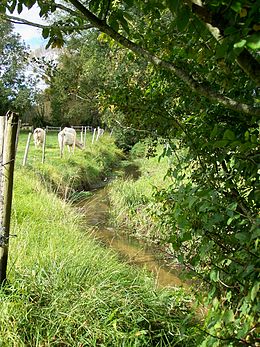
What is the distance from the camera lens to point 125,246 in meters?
7.01

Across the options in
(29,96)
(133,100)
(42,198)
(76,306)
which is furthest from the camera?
(29,96)

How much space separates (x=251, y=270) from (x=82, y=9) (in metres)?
0.98

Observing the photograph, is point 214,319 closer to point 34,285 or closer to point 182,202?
point 182,202

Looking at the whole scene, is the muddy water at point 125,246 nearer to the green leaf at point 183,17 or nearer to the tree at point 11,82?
the green leaf at point 183,17

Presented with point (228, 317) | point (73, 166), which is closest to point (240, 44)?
point (228, 317)

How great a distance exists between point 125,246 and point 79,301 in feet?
12.8

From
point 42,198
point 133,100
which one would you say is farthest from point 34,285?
point 42,198

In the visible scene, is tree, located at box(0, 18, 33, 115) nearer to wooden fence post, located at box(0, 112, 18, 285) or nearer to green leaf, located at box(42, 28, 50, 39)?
wooden fence post, located at box(0, 112, 18, 285)

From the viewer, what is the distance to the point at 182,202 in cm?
161

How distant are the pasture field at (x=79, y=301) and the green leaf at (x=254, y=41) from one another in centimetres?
172

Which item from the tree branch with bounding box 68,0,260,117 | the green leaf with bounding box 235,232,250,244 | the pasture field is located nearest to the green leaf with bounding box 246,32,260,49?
the tree branch with bounding box 68,0,260,117

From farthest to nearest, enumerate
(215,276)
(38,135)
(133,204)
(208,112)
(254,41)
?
1. (38,135)
2. (133,204)
3. (208,112)
4. (215,276)
5. (254,41)

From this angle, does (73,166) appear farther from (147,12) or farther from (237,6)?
(237,6)

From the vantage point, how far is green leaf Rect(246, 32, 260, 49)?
80 cm
